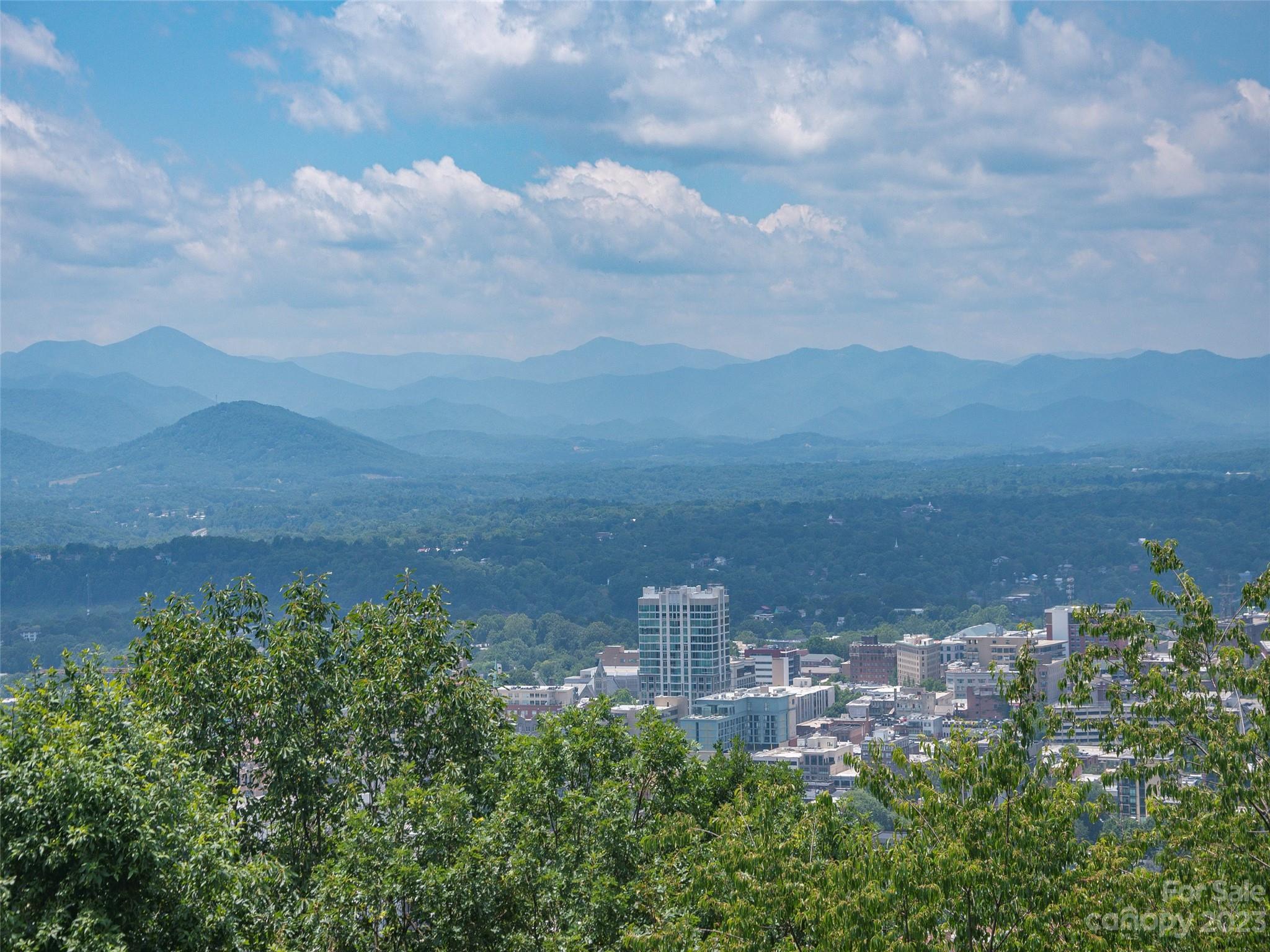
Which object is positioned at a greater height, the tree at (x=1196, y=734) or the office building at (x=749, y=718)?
the tree at (x=1196, y=734)

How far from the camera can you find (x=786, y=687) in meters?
52.4

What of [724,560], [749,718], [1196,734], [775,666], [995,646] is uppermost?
[1196,734]

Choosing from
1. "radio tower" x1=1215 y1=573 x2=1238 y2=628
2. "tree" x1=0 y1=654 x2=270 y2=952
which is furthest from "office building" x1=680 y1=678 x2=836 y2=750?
"tree" x1=0 y1=654 x2=270 y2=952

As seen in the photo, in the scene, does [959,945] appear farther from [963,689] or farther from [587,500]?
[587,500]

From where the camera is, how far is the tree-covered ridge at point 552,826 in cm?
680

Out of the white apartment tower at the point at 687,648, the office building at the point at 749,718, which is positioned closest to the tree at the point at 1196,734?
the office building at the point at 749,718

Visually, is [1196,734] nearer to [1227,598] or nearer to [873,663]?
[873,663]

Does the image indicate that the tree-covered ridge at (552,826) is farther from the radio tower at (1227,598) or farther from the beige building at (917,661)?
the radio tower at (1227,598)

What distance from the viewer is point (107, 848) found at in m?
6.86

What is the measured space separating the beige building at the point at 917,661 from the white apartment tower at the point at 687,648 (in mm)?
11697

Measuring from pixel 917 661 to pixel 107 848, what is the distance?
59.0 m

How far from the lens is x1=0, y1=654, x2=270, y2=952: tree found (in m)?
6.70

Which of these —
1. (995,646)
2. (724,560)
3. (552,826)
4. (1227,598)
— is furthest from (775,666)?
(552,826)

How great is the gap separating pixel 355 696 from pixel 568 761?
167cm
